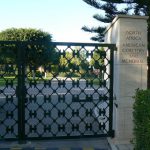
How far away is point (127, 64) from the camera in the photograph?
7.56 metres

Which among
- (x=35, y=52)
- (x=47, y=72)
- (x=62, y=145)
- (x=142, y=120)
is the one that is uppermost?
(x=35, y=52)

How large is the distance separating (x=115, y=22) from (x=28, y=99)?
2320 millimetres

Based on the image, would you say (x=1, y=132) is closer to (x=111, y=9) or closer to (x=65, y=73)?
(x=65, y=73)

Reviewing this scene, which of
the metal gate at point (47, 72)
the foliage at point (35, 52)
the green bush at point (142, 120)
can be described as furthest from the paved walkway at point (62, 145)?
the green bush at point (142, 120)

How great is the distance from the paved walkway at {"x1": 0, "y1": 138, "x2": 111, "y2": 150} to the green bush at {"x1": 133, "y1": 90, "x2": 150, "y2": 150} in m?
1.69

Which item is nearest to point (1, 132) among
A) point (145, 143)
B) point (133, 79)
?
point (133, 79)

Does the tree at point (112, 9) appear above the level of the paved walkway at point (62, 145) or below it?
above

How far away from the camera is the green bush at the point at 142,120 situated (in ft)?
17.0

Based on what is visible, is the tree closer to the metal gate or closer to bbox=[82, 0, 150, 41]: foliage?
bbox=[82, 0, 150, 41]: foliage

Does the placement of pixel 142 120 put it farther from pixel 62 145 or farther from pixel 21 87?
pixel 21 87

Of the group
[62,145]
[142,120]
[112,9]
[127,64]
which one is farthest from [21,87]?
[112,9]

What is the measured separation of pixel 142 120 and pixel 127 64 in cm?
221

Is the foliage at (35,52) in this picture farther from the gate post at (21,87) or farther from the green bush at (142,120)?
the green bush at (142,120)

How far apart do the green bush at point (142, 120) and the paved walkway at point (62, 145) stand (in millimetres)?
1691
